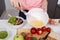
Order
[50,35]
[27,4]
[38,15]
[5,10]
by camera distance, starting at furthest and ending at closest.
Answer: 1. [5,10]
2. [27,4]
3. [38,15]
4. [50,35]

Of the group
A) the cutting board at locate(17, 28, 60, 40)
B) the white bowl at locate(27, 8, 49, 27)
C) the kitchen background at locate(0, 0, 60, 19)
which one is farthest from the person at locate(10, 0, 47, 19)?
the kitchen background at locate(0, 0, 60, 19)

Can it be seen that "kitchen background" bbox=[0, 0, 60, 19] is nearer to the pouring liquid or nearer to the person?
the person

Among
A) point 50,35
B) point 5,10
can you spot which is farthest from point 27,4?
point 5,10

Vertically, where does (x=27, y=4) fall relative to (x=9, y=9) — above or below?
above

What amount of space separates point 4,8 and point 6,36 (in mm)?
1200

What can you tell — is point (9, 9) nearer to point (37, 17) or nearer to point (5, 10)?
A: point (5, 10)

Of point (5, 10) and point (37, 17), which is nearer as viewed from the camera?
point (37, 17)

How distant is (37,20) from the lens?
1.05m

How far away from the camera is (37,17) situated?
41.6 inches

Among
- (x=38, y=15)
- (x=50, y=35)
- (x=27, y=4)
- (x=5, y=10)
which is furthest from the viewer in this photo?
(x=5, y=10)

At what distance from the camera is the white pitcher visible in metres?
1.01

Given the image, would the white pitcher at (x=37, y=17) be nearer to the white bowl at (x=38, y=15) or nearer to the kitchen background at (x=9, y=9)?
the white bowl at (x=38, y=15)

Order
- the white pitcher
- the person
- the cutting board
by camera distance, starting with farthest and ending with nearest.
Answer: the person < the white pitcher < the cutting board

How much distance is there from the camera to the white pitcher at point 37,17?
1011 millimetres
